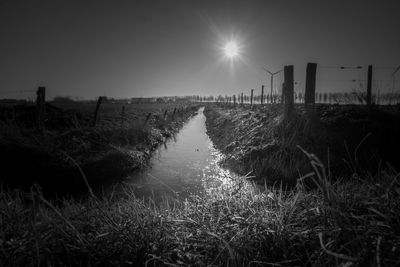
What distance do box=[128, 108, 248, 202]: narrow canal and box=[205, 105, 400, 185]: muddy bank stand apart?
3.15 feet

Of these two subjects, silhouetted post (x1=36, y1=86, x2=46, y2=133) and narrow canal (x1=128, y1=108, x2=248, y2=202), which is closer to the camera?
narrow canal (x1=128, y1=108, x2=248, y2=202)

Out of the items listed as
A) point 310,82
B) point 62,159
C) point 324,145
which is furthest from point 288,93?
point 62,159

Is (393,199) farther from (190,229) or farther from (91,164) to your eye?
(91,164)

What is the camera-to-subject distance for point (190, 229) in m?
2.73

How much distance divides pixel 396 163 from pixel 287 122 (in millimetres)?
3752

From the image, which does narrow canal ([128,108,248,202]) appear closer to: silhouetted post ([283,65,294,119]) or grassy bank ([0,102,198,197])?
grassy bank ([0,102,198,197])

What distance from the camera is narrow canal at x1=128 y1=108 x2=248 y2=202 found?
6798 millimetres

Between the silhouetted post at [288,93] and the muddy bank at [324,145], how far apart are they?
1.16 ft

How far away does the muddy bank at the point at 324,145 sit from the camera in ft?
23.8

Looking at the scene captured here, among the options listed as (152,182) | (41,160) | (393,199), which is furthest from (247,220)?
(41,160)

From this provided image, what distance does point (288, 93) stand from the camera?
976 cm

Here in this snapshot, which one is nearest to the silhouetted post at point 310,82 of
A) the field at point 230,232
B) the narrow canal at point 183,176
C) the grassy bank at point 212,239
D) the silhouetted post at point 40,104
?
the narrow canal at point 183,176

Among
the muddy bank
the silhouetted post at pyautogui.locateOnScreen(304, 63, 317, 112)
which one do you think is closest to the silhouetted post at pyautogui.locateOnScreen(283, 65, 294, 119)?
the muddy bank

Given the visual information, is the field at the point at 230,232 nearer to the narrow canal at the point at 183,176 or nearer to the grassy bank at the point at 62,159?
the narrow canal at the point at 183,176
